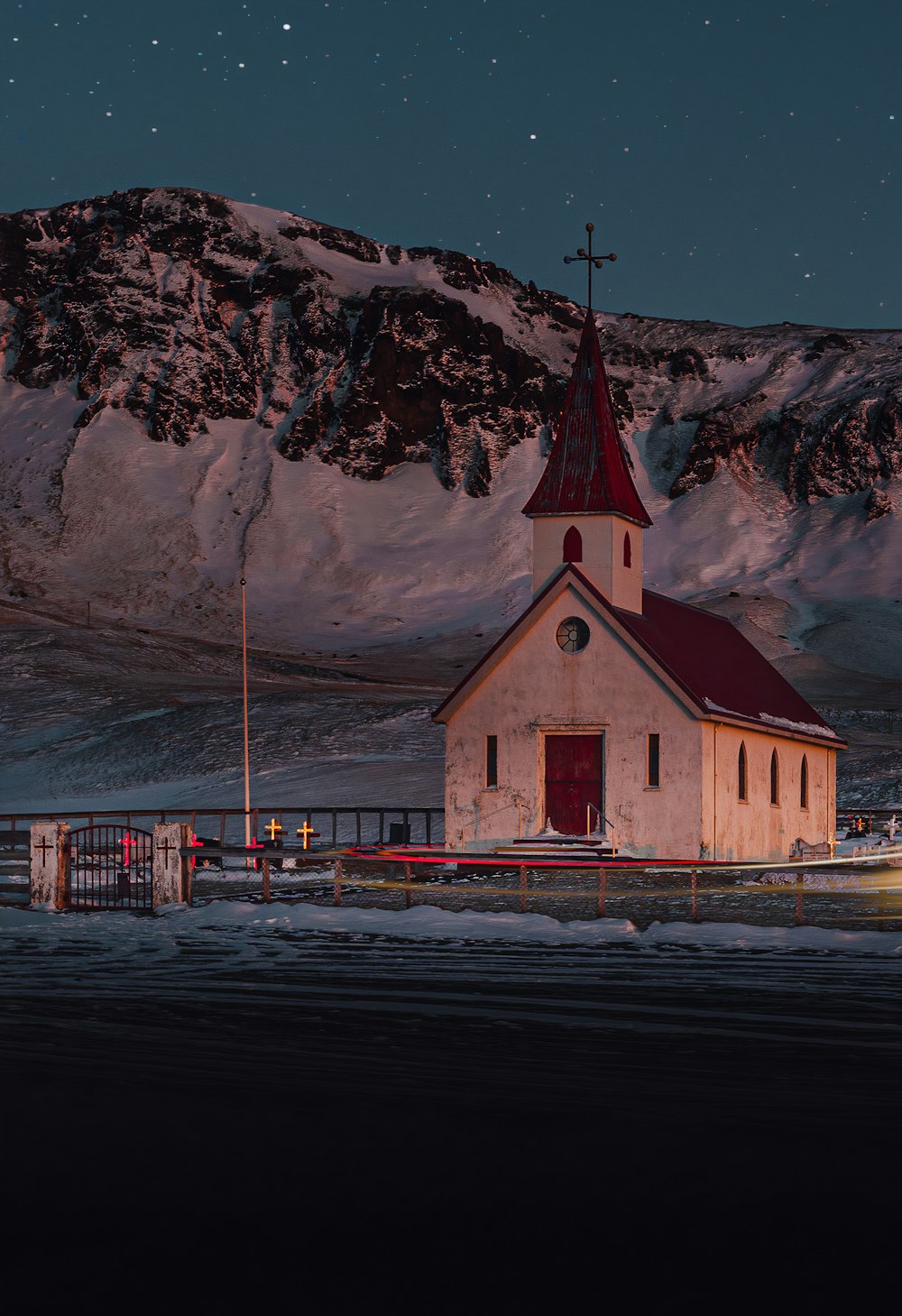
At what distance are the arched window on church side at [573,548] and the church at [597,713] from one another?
0.03 metres

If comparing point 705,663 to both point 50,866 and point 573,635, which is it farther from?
point 50,866

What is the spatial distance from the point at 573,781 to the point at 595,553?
234 inches

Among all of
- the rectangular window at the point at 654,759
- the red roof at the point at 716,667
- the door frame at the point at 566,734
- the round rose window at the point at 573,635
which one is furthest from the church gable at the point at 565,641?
the rectangular window at the point at 654,759

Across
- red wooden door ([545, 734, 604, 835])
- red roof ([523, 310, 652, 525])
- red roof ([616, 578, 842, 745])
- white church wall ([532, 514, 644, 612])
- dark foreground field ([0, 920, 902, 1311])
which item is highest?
red roof ([523, 310, 652, 525])

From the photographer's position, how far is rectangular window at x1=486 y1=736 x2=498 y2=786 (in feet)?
139

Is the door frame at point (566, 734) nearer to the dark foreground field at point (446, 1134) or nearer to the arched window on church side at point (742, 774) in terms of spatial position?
the arched window on church side at point (742, 774)

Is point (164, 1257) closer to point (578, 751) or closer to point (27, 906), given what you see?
point (27, 906)

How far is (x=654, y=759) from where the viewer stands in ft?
134

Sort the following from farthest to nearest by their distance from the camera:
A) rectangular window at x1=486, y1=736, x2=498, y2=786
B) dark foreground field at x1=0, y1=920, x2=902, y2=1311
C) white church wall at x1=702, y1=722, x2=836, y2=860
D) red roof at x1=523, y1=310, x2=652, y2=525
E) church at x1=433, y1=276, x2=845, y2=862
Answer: red roof at x1=523, y1=310, x2=652, y2=525, rectangular window at x1=486, y1=736, x2=498, y2=786, white church wall at x1=702, y1=722, x2=836, y2=860, church at x1=433, y1=276, x2=845, y2=862, dark foreground field at x1=0, y1=920, x2=902, y2=1311

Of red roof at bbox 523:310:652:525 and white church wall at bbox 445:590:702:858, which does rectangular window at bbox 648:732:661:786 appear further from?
red roof at bbox 523:310:652:525

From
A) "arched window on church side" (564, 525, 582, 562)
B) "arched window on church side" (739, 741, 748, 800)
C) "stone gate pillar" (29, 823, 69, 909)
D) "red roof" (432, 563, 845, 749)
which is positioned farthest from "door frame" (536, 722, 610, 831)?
"stone gate pillar" (29, 823, 69, 909)

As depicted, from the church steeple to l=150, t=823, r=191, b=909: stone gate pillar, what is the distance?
15338 mm

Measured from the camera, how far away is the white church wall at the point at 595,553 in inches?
1684

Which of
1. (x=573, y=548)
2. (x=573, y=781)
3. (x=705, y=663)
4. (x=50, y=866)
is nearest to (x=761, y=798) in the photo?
(x=705, y=663)
